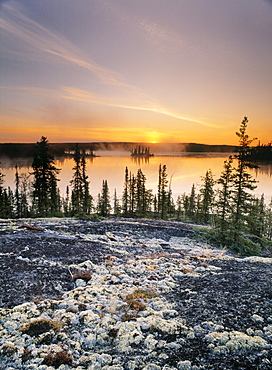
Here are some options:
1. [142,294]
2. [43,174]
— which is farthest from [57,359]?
[43,174]

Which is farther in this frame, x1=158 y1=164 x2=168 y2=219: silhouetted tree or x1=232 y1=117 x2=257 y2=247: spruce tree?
x1=158 y1=164 x2=168 y2=219: silhouetted tree

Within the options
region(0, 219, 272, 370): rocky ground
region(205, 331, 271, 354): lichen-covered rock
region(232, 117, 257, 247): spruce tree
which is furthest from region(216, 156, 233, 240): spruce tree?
region(205, 331, 271, 354): lichen-covered rock

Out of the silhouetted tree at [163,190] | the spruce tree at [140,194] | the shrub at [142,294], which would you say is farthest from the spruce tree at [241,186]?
the spruce tree at [140,194]

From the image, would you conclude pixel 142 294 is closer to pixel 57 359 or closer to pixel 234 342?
pixel 234 342

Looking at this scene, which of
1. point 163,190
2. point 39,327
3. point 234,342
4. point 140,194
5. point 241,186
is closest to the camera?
point 234,342

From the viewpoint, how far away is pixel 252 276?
8031 millimetres

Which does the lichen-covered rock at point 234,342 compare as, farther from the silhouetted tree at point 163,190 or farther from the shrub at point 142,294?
the silhouetted tree at point 163,190

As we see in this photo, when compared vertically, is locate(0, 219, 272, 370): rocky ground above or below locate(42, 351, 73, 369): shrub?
below

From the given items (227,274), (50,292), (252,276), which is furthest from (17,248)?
(252,276)

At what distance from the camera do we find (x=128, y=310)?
5758 mm

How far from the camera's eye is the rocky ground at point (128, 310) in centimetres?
394

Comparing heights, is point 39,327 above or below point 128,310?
above

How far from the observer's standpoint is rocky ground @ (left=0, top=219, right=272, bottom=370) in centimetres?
394

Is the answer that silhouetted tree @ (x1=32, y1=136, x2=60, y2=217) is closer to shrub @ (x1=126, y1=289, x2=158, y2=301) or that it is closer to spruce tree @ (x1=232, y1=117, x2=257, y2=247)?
spruce tree @ (x1=232, y1=117, x2=257, y2=247)
